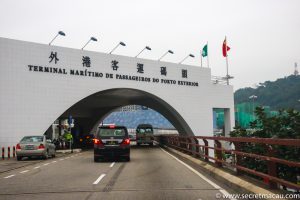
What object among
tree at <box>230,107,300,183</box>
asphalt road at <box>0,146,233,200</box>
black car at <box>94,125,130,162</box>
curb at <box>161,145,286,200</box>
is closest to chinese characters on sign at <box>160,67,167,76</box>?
black car at <box>94,125,130,162</box>

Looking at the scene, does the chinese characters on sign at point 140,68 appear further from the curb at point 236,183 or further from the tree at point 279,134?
the tree at point 279,134

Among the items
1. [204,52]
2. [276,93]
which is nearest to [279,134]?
[204,52]

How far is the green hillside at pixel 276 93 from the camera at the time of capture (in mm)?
116344

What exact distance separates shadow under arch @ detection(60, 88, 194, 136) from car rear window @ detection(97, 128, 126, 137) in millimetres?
16356

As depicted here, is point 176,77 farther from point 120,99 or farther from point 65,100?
point 65,100

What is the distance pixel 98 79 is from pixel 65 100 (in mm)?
3891

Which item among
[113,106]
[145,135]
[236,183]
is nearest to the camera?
[236,183]

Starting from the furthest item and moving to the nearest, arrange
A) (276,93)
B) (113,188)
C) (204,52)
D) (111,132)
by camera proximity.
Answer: (276,93)
(204,52)
(111,132)
(113,188)

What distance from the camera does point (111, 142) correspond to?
18.1 m

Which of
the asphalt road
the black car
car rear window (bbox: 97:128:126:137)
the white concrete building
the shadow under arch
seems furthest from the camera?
the shadow under arch

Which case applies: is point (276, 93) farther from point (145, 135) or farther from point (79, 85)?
point (79, 85)

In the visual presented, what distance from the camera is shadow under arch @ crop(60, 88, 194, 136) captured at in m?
39.1

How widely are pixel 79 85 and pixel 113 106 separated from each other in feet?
69.8

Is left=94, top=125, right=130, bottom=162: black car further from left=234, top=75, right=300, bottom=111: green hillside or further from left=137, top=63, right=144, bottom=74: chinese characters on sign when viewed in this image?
left=234, top=75, right=300, bottom=111: green hillside
